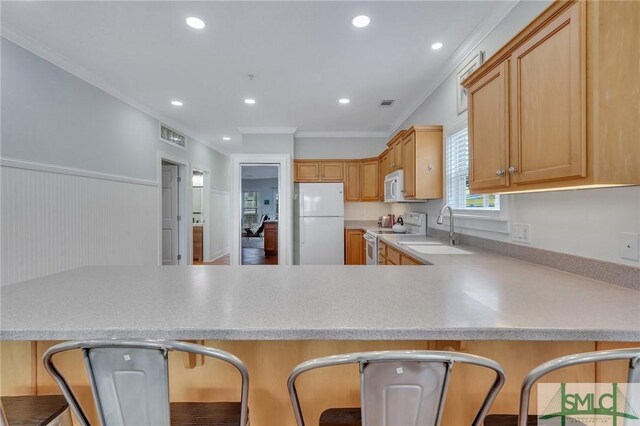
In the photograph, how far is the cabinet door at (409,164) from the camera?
3182 mm

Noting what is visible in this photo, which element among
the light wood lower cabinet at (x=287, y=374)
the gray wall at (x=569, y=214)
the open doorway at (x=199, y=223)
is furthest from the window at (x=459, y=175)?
the open doorway at (x=199, y=223)

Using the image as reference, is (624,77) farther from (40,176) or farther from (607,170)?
(40,176)

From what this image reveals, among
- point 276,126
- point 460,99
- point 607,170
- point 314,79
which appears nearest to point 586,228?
point 607,170

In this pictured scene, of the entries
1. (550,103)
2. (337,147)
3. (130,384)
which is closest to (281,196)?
(337,147)

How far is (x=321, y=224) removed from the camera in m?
5.07

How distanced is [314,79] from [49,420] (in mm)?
3244

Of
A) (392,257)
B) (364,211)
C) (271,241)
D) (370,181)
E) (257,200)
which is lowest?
(271,241)

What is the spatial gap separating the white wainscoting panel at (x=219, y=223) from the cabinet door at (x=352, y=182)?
320 cm

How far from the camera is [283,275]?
1460mm

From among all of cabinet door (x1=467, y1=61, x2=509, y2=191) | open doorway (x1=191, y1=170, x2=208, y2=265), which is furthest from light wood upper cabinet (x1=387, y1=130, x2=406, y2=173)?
open doorway (x1=191, y1=170, x2=208, y2=265)

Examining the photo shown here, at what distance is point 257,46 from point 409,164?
1.94 m

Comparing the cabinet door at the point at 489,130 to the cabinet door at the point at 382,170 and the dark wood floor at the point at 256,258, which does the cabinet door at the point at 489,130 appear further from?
the dark wood floor at the point at 256,258

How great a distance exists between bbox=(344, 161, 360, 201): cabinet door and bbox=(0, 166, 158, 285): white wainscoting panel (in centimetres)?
318

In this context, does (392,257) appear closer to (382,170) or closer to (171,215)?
(382,170)
